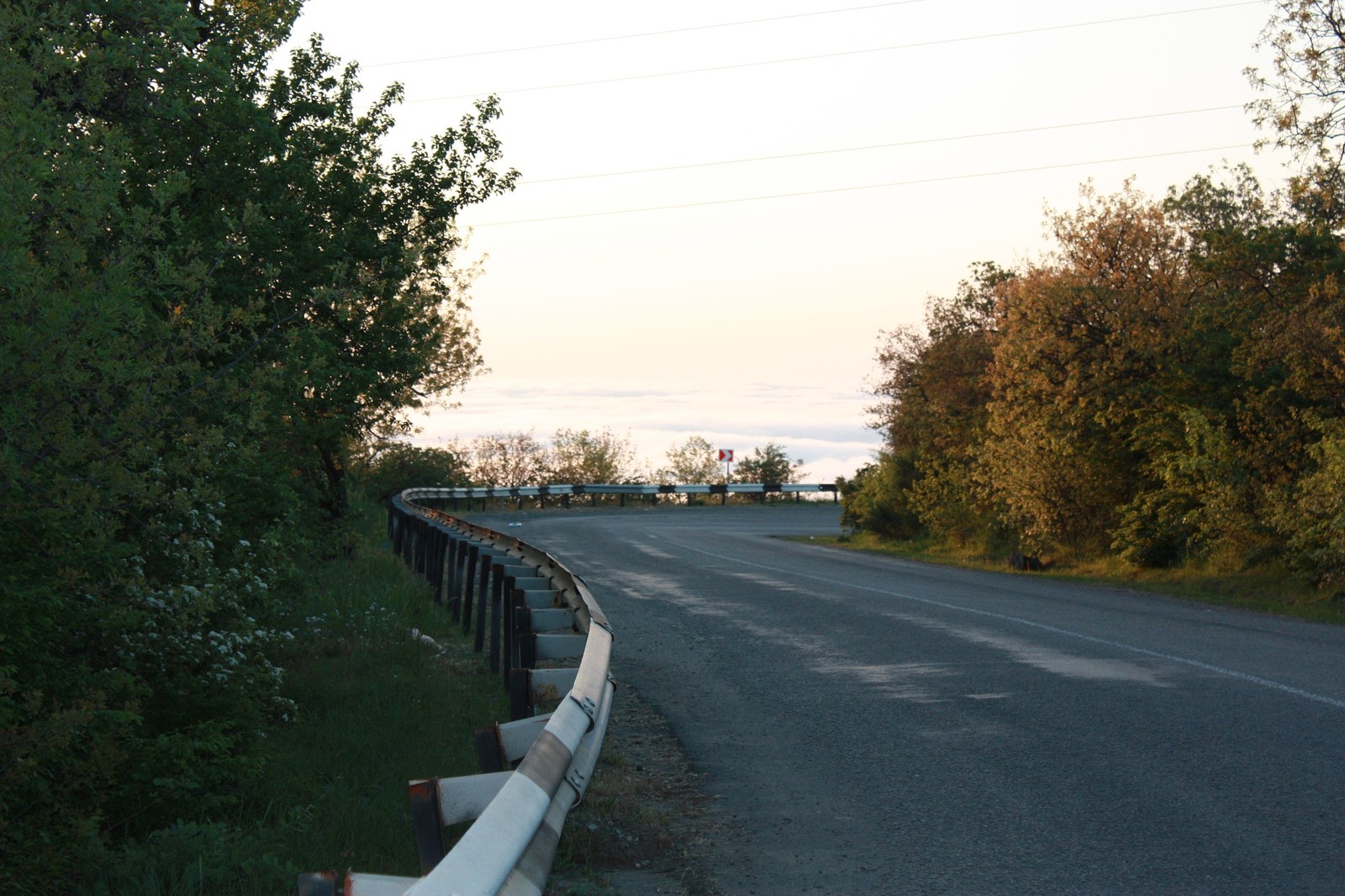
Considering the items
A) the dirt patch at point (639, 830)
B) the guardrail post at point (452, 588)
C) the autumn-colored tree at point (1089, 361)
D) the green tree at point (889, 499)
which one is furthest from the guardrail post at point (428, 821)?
the green tree at point (889, 499)

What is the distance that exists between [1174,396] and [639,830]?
57.6ft

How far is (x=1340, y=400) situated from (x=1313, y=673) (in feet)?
30.2

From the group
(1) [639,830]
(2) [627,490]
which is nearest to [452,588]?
(1) [639,830]

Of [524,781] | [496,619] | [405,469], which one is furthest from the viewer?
[405,469]

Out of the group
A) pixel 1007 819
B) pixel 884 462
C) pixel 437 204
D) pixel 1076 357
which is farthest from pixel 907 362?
pixel 1007 819

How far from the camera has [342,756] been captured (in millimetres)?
7797

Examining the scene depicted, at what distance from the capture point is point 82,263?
650 centimetres

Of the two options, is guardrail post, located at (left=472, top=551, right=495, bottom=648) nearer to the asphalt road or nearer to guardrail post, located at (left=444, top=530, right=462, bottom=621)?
the asphalt road

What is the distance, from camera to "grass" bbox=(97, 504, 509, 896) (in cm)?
555

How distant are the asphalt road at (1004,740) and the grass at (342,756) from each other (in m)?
1.62

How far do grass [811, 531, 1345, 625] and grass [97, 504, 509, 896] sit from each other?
37.3 ft

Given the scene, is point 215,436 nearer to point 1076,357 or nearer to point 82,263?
point 82,263

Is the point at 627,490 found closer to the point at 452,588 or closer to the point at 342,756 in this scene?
the point at 452,588

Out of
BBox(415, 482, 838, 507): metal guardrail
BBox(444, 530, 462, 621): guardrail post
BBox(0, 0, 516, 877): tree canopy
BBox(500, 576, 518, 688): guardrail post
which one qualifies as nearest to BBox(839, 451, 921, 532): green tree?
BBox(415, 482, 838, 507): metal guardrail
